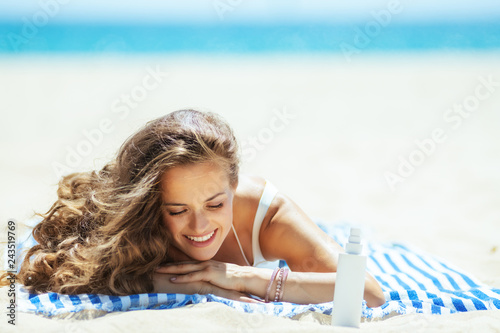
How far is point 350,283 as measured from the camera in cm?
233

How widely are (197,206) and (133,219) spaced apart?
0.42 m

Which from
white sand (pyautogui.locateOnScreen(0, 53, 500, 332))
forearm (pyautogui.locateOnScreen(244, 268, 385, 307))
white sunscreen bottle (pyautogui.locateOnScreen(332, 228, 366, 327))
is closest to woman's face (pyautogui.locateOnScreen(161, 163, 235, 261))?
forearm (pyautogui.locateOnScreen(244, 268, 385, 307))

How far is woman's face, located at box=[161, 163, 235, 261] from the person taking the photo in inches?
115

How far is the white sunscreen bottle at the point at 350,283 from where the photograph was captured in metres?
2.28

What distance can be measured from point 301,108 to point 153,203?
9.53 meters

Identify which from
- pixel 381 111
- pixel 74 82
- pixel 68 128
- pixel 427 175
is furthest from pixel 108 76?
pixel 427 175

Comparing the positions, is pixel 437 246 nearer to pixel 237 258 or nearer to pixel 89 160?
pixel 237 258

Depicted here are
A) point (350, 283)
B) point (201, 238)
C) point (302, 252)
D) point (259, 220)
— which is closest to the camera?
point (350, 283)

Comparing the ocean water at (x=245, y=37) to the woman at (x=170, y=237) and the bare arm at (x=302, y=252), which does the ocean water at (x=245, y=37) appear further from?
the woman at (x=170, y=237)

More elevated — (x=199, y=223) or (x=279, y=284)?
(x=199, y=223)

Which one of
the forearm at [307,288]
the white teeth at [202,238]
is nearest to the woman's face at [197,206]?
the white teeth at [202,238]

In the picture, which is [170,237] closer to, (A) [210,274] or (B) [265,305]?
(A) [210,274]

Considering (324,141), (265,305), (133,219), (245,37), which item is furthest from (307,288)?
(245,37)

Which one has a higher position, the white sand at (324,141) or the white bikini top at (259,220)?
the white sand at (324,141)
